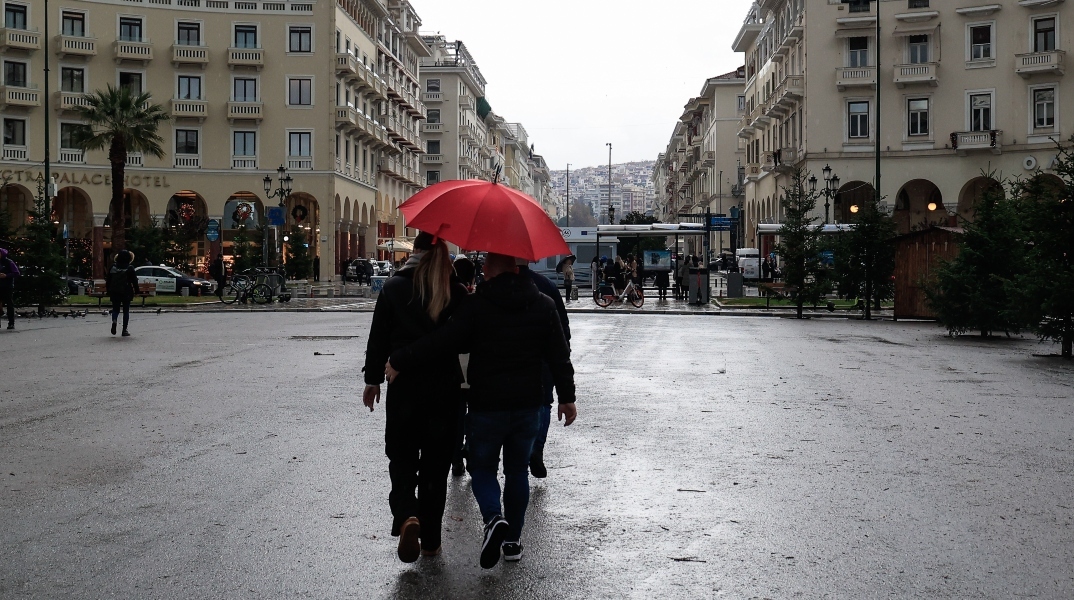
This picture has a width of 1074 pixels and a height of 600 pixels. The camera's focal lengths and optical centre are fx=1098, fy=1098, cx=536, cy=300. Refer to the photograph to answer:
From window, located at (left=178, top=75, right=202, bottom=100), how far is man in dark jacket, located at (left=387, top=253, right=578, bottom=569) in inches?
2247

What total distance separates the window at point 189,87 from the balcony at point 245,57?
200 cm

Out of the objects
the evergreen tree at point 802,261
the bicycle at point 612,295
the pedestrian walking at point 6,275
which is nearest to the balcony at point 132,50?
the bicycle at point 612,295

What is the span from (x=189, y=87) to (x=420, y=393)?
57205 millimetres

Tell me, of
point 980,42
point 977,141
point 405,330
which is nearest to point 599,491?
point 405,330

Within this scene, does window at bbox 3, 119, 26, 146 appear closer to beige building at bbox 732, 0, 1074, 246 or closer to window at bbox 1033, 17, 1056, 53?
beige building at bbox 732, 0, 1074, 246

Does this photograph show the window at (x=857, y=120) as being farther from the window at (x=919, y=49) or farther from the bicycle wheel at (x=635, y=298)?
the bicycle wheel at (x=635, y=298)

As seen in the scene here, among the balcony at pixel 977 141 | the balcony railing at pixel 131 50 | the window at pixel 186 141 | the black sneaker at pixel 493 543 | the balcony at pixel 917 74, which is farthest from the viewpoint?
the window at pixel 186 141

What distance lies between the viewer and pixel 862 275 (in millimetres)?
30219

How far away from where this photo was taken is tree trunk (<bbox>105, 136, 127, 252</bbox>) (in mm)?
44531

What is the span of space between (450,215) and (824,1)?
171ft

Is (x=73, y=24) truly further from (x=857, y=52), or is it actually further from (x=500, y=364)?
(x=500, y=364)

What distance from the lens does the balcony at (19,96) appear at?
2131 inches

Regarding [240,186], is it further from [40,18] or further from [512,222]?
[512,222]

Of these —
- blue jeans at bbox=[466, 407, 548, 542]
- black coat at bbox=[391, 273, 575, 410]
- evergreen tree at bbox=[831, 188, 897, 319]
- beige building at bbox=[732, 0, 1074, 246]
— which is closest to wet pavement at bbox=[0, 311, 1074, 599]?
blue jeans at bbox=[466, 407, 548, 542]
